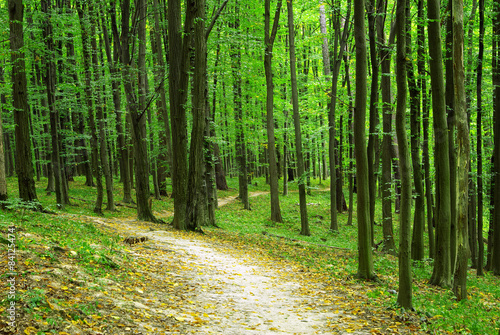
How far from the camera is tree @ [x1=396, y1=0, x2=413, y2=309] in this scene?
624 centimetres

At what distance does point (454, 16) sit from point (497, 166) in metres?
6.50

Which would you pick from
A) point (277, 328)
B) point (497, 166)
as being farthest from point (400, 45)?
point (497, 166)

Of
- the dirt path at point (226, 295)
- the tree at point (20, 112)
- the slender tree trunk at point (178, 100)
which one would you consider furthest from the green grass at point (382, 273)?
the tree at point (20, 112)

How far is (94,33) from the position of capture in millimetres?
15750

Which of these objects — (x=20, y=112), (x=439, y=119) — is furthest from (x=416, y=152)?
(x=20, y=112)

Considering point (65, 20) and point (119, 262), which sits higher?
point (65, 20)

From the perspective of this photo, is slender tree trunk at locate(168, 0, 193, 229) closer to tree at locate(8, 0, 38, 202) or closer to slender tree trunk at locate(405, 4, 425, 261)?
tree at locate(8, 0, 38, 202)

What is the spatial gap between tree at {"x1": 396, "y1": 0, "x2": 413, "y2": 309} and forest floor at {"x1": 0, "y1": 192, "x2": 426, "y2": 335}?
26.1 inches

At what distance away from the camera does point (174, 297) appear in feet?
20.0

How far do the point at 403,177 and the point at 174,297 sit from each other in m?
4.59

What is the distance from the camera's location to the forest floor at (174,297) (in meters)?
4.25

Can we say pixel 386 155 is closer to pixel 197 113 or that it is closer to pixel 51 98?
pixel 197 113

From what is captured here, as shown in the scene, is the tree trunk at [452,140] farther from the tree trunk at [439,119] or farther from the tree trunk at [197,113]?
the tree trunk at [197,113]

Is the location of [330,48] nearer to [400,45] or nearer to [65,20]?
[65,20]
